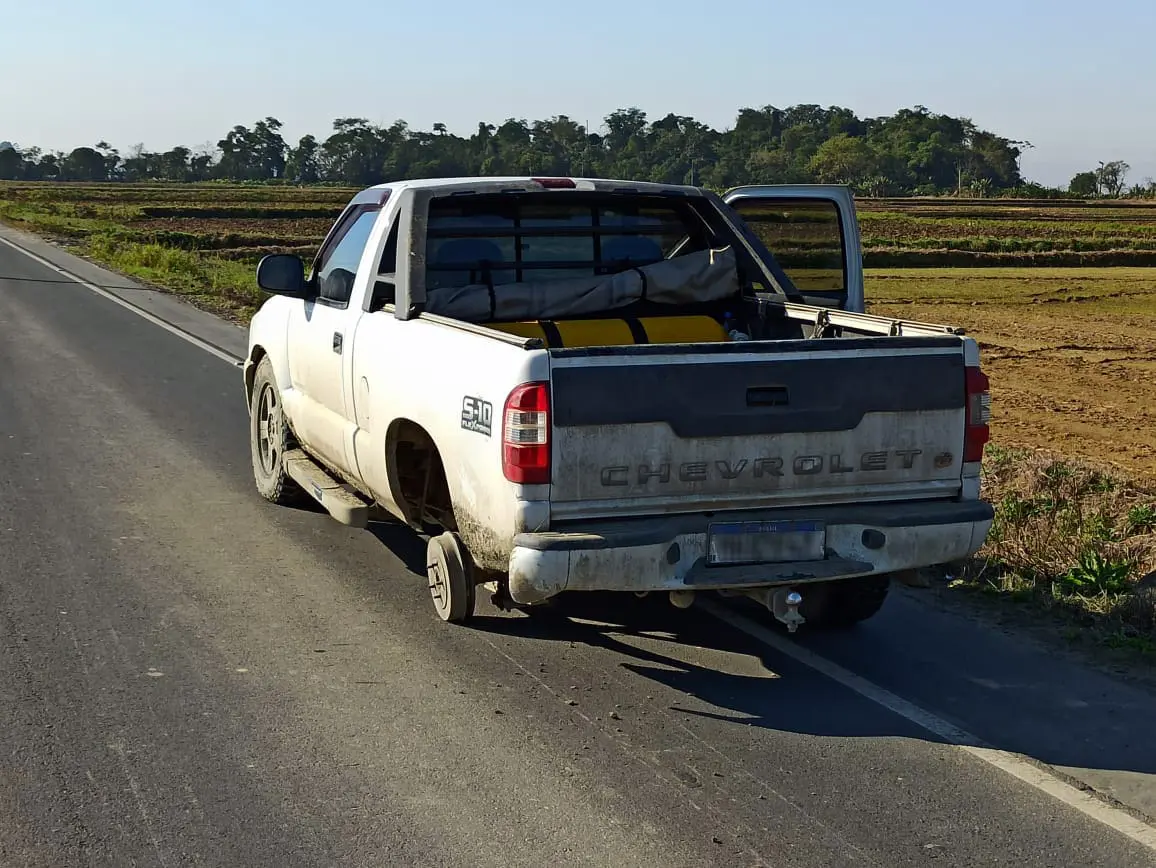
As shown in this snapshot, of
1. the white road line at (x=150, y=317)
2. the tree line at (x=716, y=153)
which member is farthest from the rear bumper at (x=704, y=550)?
the tree line at (x=716, y=153)

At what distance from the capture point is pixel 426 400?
5.93 meters

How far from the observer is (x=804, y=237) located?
8.75m

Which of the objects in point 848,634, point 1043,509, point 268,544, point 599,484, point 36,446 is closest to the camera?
point 599,484

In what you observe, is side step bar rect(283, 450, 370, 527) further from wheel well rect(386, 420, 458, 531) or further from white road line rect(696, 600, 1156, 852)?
white road line rect(696, 600, 1156, 852)

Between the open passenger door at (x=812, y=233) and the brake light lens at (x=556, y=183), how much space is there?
1.67 metres

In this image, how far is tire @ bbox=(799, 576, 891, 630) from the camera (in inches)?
246

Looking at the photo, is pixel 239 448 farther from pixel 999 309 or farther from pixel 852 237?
pixel 999 309

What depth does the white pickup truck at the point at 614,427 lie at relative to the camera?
17.1ft

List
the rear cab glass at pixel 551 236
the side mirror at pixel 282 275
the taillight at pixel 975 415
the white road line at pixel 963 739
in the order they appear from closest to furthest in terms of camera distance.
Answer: the white road line at pixel 963 739, the taillight at pixel 975 415, the rear cab glass at pixel 551 236, the side mirror at pixel 282 275

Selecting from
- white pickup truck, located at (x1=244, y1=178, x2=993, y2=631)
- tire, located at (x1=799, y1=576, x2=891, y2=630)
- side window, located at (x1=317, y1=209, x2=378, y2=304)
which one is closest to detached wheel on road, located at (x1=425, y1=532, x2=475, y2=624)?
white pickup truck, located at (x1=244, y1=178, x2=993, y2=631)

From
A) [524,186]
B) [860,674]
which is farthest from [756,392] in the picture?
[524,186]

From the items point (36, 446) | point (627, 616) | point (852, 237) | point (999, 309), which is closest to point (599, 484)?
point (627, 616)

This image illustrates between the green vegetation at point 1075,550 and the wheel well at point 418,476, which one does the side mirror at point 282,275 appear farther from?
the green vegetation at point 1075,550

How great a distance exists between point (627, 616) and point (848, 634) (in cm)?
100
